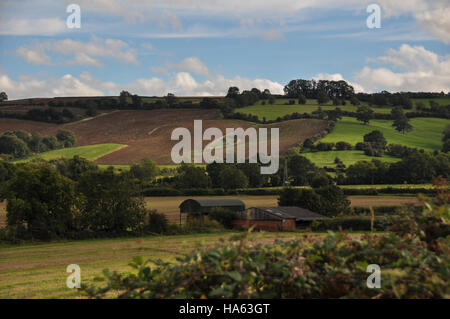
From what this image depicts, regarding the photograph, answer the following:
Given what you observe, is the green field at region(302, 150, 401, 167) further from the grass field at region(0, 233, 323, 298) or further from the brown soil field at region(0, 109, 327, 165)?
the grass field at region(0, 233, 323, 298)

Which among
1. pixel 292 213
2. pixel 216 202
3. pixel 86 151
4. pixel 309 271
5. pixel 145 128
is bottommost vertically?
pixel 292 213

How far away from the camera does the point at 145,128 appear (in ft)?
428

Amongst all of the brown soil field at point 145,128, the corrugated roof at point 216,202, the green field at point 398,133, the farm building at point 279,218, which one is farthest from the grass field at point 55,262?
the green field at point 398,133

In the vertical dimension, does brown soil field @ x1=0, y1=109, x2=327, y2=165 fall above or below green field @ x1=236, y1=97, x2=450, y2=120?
below

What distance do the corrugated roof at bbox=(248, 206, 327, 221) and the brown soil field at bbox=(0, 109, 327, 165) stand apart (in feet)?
167

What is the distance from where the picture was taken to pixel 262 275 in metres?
4.03

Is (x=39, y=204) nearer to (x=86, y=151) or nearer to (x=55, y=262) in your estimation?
(x=55, y=262)

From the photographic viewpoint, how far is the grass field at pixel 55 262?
17.0 meters

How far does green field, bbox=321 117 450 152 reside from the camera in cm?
11556

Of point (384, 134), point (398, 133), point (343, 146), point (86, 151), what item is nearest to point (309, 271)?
point (343, 146)

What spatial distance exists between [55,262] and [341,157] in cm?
8387

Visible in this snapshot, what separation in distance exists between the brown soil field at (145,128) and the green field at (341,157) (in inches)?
281

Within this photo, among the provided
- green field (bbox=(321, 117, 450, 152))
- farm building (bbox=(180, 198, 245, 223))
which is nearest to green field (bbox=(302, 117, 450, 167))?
green field (bbox=(321, 117, 450, 152))
